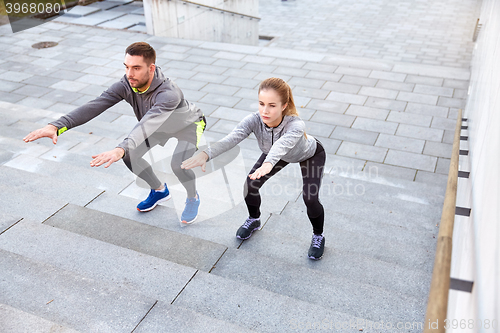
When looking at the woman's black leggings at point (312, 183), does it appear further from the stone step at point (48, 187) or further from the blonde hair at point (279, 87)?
the stone step at point (48, 187)

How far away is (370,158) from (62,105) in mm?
5104

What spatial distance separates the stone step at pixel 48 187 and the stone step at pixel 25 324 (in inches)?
77.7

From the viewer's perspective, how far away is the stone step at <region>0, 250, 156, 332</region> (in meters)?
2.50

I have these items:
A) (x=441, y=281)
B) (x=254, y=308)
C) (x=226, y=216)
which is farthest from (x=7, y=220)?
(x=441, y=281)

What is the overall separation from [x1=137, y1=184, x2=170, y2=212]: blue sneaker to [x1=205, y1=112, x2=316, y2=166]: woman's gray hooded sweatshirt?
1.31 metres

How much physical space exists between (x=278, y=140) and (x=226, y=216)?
4.69ft

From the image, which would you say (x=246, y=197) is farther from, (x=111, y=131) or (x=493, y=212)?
(x=111, y=131)

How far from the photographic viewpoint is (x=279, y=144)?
304cm

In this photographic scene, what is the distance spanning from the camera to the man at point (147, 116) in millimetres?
3272

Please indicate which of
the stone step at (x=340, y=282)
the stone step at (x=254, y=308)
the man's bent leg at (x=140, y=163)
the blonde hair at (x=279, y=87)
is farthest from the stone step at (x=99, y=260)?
the blonde hair at (x=279, y=87)

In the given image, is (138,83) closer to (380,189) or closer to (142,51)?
(142,51)

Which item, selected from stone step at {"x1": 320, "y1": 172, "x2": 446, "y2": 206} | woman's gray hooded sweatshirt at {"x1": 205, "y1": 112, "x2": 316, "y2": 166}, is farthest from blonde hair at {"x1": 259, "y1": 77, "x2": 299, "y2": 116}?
stone step at {"x1": 320, "y1": 172, "x2": 446, "y2": 206}

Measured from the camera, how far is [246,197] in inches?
143

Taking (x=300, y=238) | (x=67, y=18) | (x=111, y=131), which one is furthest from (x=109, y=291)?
(x=67, y=18)
